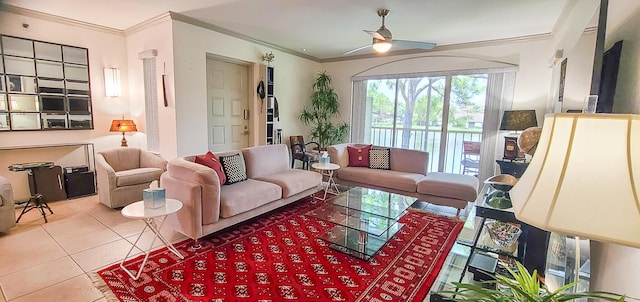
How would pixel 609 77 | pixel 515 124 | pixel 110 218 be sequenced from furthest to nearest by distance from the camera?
pixel 515 124
pixel 110 218
pixel 609 77

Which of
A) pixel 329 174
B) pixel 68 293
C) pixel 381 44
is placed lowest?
pixel 68 293

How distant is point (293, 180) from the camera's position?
12.1 feet

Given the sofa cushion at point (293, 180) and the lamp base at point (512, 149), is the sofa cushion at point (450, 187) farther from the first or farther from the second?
the sofa cushion at point (293, 180)

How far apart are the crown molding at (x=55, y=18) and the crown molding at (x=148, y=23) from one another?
21 centimetres

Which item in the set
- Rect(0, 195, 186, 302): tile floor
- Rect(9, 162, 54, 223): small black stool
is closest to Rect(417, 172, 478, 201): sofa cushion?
Rect(0, 195, 186, 302): tile floor

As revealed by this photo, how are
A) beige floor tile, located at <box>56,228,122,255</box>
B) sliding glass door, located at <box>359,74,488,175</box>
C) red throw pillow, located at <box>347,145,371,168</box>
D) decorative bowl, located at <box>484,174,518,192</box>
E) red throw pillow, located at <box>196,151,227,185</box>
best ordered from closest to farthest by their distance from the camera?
1. decorative bowl, located at <box>484,174,518,192</box>
2. beige floor tile, located at <box>56,228,122,255</box>
3. red throw pillow, located at <box>196,151,227,185</box>
4. red throw pillow, located at <box>347,145,371,168</box>
5. sliding glass door, located at <box>359,74,488,175</box>

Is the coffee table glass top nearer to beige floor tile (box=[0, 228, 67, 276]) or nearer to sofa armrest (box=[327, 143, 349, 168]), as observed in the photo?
sofa armrest (box=[327, 143, 349, 168])

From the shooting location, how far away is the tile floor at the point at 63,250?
2.04m

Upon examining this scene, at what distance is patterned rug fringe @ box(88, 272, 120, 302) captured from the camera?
6.45ft

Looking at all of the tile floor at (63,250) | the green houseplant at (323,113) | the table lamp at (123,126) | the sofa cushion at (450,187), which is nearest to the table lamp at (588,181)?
the tile floor at (63,250)

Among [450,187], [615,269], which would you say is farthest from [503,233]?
[450,187]

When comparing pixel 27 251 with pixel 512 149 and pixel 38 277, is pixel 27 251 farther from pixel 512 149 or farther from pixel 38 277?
pixel 512 149

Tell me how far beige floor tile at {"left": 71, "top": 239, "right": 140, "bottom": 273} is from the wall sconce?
2.80m

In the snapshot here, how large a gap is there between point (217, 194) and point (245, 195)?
1.10 ft
